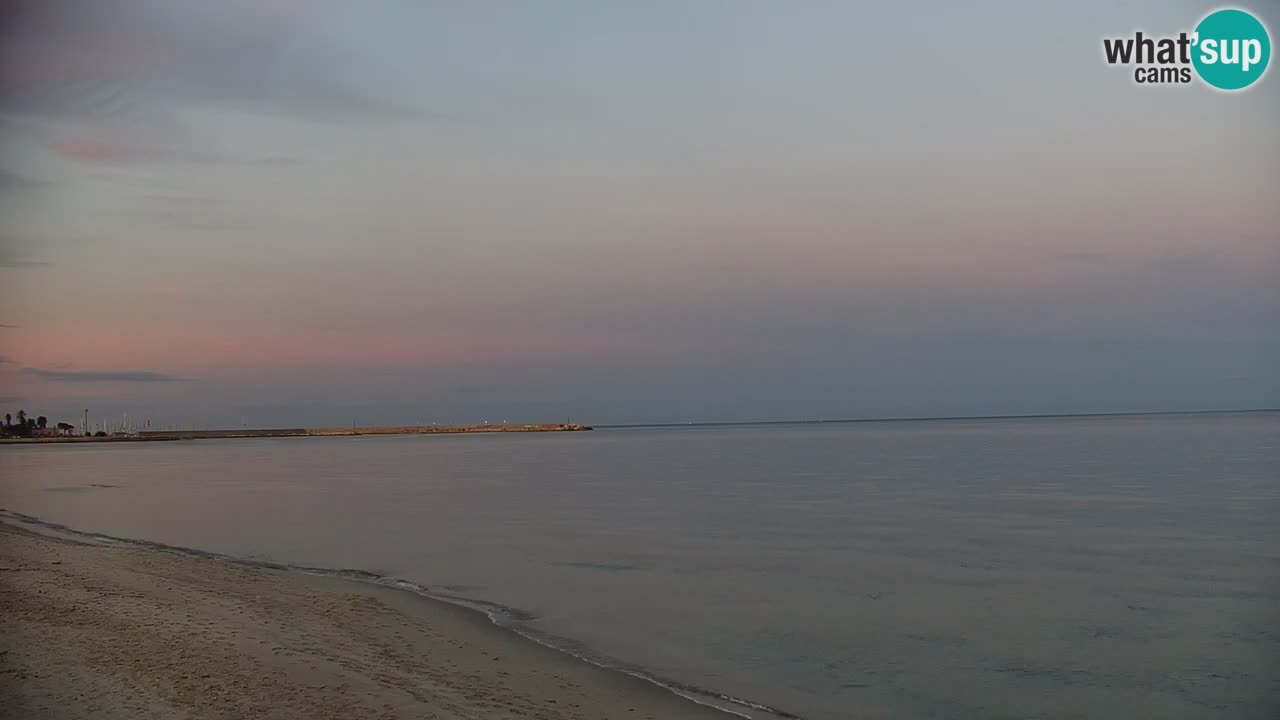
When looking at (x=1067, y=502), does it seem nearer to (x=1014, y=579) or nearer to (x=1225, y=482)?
(x=1225, y=482)

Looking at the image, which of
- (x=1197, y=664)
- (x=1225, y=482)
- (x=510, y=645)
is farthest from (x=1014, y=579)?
(x=1225, y=482)

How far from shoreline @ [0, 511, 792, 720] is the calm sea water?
2.02 feet

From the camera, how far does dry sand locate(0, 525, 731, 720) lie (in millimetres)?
8602

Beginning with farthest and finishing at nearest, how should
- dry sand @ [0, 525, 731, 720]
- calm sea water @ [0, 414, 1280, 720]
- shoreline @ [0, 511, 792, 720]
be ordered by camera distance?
1. calm sea water @ [0, 414, 1280, 720]
2. shoreline @ [0, 511, 792, 720]
3. dry sand @ [0, 525, 731, 720]

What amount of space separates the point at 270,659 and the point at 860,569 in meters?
11.6

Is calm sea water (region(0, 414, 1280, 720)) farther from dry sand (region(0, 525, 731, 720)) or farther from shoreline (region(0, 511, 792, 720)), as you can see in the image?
dry sand (region(0, 525, 731, 720))

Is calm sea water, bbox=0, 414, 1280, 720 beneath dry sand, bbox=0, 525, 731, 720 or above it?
beneath

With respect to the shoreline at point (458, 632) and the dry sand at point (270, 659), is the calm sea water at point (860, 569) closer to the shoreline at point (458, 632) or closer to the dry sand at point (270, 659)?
the shoreline at point (458, 632)

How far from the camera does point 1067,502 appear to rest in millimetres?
28734

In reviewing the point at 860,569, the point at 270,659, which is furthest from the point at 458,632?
the point at 860,569

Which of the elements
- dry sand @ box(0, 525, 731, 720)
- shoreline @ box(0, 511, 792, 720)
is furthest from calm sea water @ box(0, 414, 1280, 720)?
dry sand @ box(0, 525, 731, 720)

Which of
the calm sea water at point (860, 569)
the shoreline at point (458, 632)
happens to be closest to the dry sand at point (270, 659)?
the shoreline at point (458, 632)

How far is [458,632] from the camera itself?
12.5 m

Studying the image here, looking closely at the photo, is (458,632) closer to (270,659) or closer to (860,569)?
(270,659)
